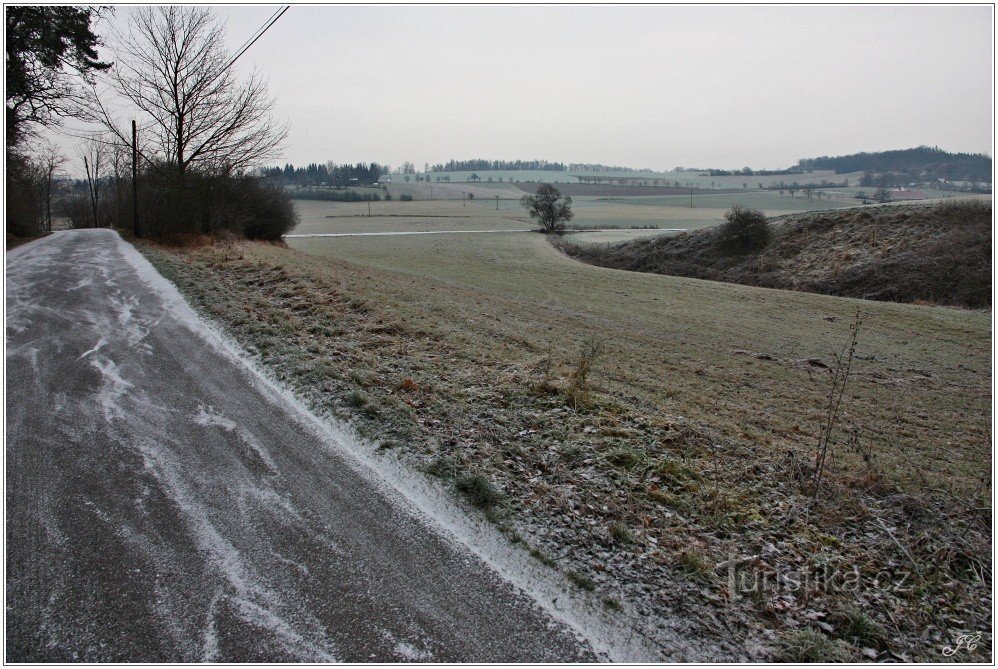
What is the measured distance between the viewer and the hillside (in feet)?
86.4

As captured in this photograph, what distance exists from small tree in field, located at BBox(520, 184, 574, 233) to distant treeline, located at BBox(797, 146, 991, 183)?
1476 inches

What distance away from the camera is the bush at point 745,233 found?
3675cm

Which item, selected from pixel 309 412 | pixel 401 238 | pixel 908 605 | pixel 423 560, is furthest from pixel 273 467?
pixel 401 238

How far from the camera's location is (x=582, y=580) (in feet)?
11.7

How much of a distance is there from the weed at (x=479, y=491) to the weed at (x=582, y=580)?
895 millimetres

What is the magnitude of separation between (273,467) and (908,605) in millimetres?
4606

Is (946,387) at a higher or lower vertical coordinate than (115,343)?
lower

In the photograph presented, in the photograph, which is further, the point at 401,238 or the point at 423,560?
the point at 401,238

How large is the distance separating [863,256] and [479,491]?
3305 centimetres

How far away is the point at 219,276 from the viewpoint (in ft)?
45.3

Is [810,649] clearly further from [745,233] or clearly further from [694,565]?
[745,233]

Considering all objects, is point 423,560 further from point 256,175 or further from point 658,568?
point 256,175
